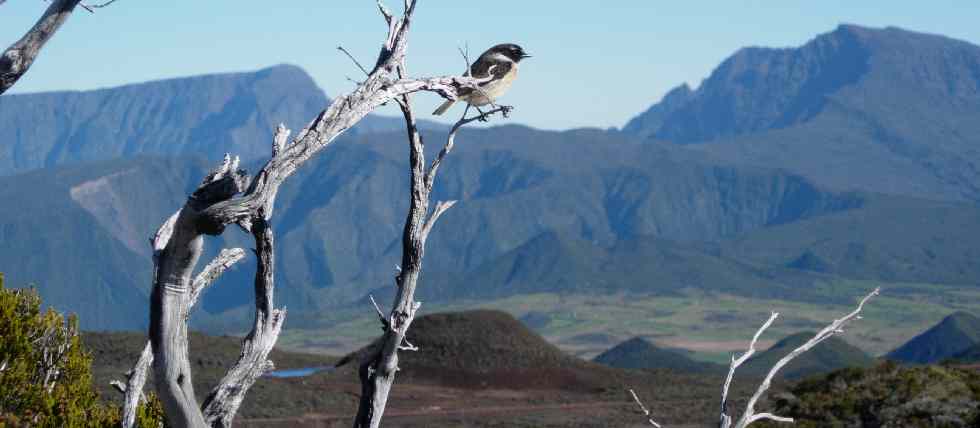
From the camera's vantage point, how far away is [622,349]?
387 feet

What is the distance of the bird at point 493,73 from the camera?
9164 mm

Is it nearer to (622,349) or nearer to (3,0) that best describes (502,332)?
(622,349)

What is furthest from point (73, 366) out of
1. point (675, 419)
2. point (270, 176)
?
point (675, 419)

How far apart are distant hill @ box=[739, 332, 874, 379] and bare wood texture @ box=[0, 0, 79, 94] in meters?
91.1

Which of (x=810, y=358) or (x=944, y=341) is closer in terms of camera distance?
(x=810, y=358)

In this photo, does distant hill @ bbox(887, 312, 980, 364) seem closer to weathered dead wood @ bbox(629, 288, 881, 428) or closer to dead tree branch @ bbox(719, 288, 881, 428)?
dead tree branch @ bbox(719, 288, 881, 428)

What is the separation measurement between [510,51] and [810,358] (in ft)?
323

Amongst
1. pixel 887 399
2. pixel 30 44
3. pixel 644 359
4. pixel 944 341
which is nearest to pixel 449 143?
pixel 30 44

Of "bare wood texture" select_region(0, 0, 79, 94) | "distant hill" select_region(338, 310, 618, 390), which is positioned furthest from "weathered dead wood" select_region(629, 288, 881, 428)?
"distant hill" select_region(338, 310, 618, 390)

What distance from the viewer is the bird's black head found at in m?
10.5

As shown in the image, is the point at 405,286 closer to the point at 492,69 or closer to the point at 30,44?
the point at 492,69

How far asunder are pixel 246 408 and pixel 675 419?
17616mm

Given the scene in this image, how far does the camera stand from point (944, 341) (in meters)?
129

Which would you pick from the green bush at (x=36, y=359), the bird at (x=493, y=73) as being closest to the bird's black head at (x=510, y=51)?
the bird at (x=493, y=73)
